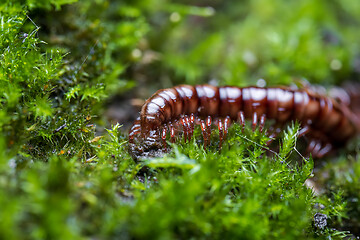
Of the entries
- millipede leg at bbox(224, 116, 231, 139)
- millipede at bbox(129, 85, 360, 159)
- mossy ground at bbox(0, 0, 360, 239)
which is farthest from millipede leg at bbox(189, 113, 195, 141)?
millipede leg at bbox(224, 116, 231, 139)

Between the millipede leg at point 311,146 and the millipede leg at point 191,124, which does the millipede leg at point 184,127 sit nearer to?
the millipede leg at point 191,124

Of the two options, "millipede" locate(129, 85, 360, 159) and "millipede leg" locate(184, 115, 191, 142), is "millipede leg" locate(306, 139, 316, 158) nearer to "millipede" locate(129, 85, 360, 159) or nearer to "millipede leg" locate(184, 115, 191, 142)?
"millipede" locate(129, 85, 360, 159)

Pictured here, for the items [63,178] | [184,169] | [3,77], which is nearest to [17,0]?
[3,77]

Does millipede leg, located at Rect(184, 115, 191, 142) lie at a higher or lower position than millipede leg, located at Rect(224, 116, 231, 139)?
higher

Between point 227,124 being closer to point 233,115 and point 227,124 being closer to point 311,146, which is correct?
point 233,115

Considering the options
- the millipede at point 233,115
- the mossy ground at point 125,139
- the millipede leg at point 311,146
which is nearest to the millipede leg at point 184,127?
the millipede at point 233,115

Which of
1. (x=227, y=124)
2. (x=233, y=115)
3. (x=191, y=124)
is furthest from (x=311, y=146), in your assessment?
(x=191, y=124)
